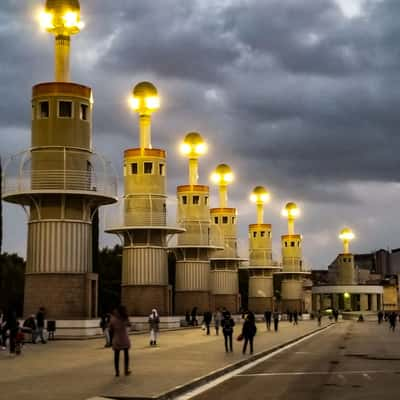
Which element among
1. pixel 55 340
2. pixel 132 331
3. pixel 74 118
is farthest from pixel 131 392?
pixel 132 331

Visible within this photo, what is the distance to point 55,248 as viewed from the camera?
42344 millimetres

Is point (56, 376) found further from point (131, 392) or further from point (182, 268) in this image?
point (182, 268)

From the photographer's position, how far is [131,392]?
1661 cm

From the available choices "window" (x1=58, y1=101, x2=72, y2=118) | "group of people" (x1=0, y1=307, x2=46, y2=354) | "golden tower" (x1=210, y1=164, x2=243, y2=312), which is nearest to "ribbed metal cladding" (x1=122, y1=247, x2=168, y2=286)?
"window" (x1=58, y1=101, x2=72, y2=118)

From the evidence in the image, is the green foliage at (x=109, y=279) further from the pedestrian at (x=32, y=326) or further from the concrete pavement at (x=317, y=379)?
the concrete pavement at (x=317, y=379)

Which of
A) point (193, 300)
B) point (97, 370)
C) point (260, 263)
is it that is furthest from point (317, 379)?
point (260, 263)

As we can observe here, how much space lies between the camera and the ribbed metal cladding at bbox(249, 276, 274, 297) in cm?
10444

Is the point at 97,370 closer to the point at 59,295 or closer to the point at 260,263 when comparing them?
the point at 59,295

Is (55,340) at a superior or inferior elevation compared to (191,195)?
inferior

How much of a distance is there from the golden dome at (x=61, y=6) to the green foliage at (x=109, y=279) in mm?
41013

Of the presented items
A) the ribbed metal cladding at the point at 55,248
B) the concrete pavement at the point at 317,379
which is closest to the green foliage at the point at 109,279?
the ribbed metal cladding at the point at 55,248

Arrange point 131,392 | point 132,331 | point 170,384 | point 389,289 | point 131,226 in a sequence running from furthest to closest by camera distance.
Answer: point 389,289 < point 131,226 < point 132,331 < point 170,384 < point 131,392

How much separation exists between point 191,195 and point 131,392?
59169 mm

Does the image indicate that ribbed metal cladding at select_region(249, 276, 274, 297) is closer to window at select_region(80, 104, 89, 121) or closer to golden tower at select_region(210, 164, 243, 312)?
golden tower at select_region(210, 164, 243, 312)
